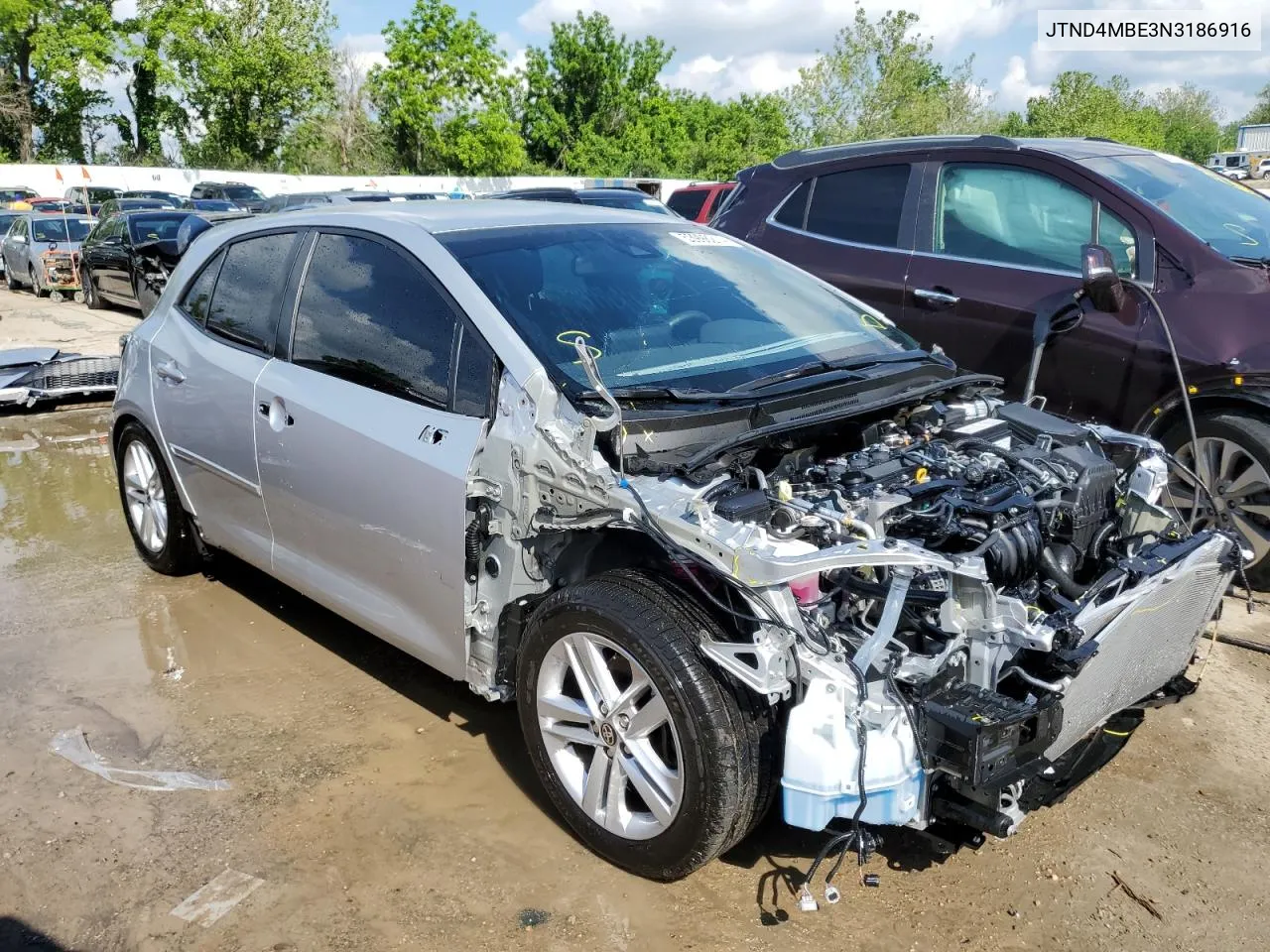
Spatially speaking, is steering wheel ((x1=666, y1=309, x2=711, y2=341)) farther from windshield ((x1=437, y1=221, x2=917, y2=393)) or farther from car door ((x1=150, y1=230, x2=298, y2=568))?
car door ((x1=150, y1=230, x2=298, y2=568))

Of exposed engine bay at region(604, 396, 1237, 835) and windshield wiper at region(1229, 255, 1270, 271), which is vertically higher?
windshield wiper at region(1229, 255, 1270, 271)

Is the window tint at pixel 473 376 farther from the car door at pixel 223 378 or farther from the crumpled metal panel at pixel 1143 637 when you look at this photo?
the crumpled metal panel at pixel 1143 637

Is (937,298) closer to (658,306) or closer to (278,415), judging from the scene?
(658,306)

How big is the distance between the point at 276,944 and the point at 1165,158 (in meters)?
5.88

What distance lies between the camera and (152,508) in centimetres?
520

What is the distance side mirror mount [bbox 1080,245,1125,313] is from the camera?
430 centimetres

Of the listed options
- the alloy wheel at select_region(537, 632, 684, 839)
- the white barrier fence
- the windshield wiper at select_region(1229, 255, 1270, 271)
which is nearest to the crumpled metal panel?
the alloy wheel at select_region(537, 632, 684, 839)

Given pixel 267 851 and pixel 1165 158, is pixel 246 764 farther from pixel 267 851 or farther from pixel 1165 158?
pixel 1165 158

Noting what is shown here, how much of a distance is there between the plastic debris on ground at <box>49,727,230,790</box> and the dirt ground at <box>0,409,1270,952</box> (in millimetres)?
40

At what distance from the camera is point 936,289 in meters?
5.68

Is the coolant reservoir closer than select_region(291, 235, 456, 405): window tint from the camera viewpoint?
Yes

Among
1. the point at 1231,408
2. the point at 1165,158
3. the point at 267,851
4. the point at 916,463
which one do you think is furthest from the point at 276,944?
the point at 1165,158

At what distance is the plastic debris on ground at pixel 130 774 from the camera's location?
11.6 feet

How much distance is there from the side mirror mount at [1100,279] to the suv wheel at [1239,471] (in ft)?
2.45
